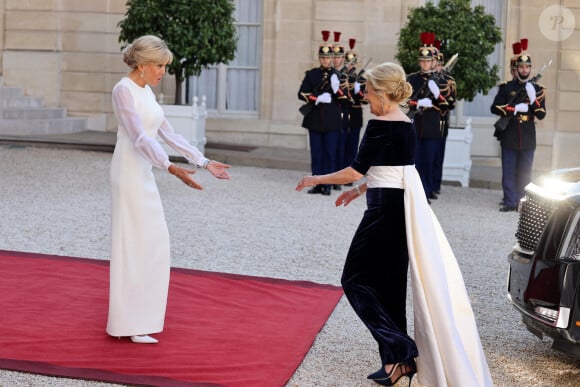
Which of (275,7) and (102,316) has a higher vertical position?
(275,7)

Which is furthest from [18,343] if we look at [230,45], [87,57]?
[87,57]

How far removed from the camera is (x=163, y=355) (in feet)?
19.5

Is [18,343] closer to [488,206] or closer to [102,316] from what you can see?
[102,316]

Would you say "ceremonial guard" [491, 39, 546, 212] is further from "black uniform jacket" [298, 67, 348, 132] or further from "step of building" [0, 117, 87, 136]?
"step of building" [0, 117, 87, 136]

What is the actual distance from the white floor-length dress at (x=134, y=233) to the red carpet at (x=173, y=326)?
0.54ft

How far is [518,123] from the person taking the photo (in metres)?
12.8

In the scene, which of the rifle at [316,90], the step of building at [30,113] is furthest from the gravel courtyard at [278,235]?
the step of building at [30,113]

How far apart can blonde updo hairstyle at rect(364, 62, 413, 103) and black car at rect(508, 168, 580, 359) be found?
971mm

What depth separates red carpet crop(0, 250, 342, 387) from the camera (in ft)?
18.5

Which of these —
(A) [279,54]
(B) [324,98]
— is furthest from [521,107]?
(A) [279,54]

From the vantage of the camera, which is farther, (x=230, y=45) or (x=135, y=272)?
(x=230, y=45)

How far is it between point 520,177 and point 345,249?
4181 mm

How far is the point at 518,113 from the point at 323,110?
2356mm

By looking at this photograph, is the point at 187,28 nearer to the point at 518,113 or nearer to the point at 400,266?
the point at 518,113
